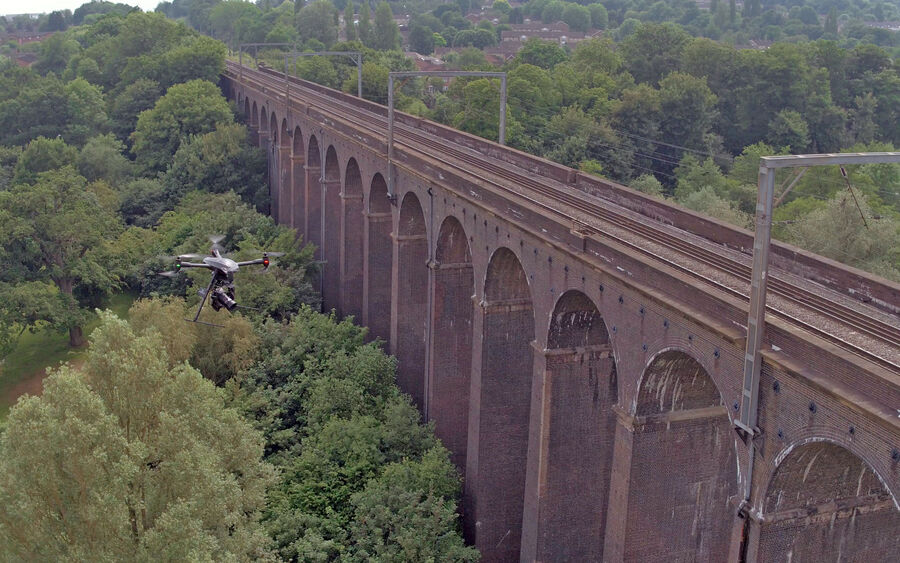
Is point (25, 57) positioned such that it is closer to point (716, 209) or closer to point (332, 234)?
point (332, 234)

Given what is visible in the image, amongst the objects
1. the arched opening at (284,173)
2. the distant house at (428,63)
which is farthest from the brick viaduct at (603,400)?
the distant house at (428,63)

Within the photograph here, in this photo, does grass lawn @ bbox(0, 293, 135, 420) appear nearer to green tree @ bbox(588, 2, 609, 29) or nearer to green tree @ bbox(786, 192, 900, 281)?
green tree @ bbox(786, 192, 900, 281)

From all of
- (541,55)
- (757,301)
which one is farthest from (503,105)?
(541,55)

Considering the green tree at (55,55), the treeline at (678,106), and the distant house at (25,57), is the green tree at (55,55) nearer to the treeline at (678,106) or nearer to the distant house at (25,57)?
the distant house at (25,57)

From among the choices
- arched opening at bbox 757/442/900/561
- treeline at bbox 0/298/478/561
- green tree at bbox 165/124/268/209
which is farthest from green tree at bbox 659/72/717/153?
arched opening at bbox 757/442/900/561

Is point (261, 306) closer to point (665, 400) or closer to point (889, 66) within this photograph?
point (665, 400)

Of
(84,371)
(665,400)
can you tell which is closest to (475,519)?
(665,400)
